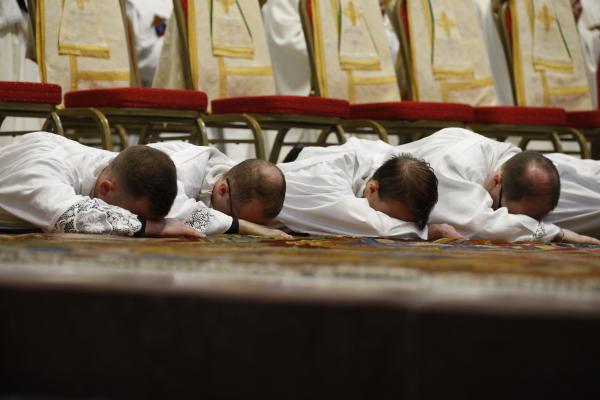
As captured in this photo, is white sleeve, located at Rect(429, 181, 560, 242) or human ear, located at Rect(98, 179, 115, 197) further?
white sleeve, located at Rect(429, 181, 560, 242)

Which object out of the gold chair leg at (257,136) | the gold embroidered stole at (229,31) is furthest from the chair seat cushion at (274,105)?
the gold embroidered stole at (229,31)

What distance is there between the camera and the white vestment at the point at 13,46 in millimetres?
5020

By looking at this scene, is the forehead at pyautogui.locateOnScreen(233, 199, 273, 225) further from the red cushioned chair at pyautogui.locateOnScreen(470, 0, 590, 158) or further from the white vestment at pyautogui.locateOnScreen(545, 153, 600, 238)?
the red cushioned chair at pyautogui.locateOnScreen(470, 0, 590, 158)

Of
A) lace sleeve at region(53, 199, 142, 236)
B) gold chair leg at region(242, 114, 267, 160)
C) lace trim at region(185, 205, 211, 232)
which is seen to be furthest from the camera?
gold chair leg at region(242, 114, 267, 160)

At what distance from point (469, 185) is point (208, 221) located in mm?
968

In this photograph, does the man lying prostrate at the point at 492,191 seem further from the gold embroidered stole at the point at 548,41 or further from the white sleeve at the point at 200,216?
the gold embroidered stole at the point at 548,41

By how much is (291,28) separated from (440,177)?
9.08ft

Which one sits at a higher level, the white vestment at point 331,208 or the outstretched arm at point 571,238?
the white vestment at point 331,208

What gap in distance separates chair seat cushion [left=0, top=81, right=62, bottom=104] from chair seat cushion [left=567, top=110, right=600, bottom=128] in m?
2.60

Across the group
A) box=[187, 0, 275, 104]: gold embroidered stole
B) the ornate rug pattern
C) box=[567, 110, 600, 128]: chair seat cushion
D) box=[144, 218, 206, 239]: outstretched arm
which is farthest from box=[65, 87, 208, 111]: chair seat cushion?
box=[567, 110, 600, 128]: chair seat cushion

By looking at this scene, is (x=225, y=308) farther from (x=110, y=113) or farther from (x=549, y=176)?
(x=110, y=113)

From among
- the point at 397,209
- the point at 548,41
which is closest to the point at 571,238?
the point at 397,209

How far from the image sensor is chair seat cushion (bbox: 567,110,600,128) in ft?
16.5

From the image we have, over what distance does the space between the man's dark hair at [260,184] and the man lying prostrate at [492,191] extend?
0.58 meters
